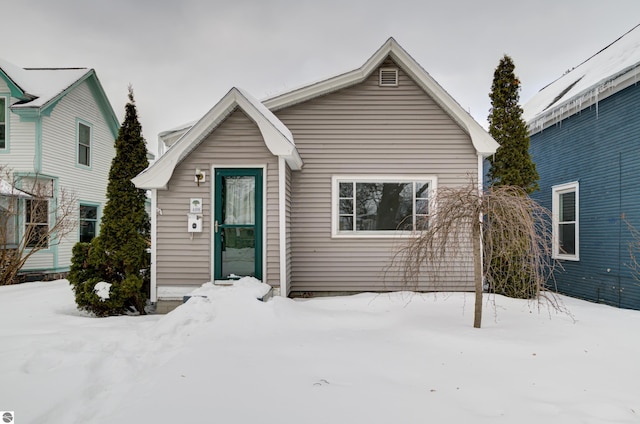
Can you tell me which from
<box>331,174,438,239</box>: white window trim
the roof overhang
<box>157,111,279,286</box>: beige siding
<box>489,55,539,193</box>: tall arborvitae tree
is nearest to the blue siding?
<box>489,55,539,193</box>: tall arborvitae tree

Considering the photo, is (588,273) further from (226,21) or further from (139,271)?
(226,21)

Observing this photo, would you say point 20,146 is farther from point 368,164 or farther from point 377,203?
point 377,203

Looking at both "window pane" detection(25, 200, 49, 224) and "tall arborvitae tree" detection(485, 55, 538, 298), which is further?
"window pane" detection(25, 200, 49, 224)

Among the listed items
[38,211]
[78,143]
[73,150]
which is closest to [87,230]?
[38,211]

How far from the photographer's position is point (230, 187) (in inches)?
246

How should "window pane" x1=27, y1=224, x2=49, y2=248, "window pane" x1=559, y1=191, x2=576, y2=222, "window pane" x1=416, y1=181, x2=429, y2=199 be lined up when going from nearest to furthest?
"window pane" x1=416, y1=181, x2=429, y2=199
"window pane" x1=559, y1=191, x2=576, y2=222
"window pane" x1=27, y1=224, x2=49, y2=248

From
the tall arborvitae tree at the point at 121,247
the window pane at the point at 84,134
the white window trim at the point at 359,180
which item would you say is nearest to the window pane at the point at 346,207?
the white window trim at the point at 359,180

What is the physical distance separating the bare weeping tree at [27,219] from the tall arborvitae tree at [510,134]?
12.0 metres

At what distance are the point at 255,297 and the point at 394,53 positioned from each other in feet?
18.4

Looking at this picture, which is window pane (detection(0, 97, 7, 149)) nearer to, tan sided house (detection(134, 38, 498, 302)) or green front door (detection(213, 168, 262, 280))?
green front door (detection(213, 168, 262, 280))

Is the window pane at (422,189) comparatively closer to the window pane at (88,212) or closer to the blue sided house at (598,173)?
the blue sided house at (598,173)

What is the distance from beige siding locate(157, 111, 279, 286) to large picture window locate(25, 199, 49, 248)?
6.24m

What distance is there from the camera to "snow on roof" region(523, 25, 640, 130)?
704 cm

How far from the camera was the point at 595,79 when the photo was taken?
7.98 m
